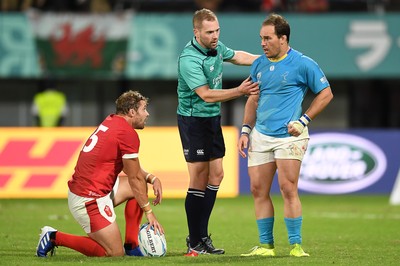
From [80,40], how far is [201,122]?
1117 cm

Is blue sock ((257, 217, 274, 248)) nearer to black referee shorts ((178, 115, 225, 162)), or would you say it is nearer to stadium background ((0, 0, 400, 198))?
black referee shorts ((178, 115, 225, 162))

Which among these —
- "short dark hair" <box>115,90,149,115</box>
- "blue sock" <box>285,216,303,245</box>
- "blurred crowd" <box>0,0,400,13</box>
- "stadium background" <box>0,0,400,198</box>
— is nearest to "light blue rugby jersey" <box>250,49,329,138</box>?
"blue sock" <box>285,216,303,245</box>

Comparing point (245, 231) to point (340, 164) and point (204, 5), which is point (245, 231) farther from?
point (204, 5)

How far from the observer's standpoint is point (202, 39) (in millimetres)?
9797

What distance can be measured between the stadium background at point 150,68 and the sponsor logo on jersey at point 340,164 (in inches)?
1.0

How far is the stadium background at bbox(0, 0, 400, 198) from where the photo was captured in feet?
59.4

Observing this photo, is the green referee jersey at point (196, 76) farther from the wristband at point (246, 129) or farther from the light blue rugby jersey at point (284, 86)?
the light blue rugby jersey at point (284, 86)

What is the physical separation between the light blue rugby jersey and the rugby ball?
136cm

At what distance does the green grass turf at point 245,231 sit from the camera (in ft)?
30.7

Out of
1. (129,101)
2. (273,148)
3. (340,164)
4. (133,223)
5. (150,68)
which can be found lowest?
(340,164)

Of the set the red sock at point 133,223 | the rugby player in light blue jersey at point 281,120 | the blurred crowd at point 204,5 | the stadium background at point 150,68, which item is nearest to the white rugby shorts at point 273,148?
the rugby player in light blue jersey at point 281,120

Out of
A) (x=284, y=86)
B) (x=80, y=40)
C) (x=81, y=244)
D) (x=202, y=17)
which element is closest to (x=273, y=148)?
(x=284, y=86)

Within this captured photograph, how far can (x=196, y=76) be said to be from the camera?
970 cm

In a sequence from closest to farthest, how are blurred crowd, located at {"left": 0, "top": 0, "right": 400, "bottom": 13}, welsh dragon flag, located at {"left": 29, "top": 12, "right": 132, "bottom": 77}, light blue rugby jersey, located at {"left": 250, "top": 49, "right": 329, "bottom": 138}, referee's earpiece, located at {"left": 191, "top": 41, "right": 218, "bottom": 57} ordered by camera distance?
light blue rugby jersey, located at {"left": 250, "top": 49, "right": 329, "bottom": 138} → referee's earpiece, located at {"left": 191, "top": 41, "right": 218, "bottom": 57} → welsh dragon flag, located at {"left": 29, "top": 12, "right": 132, "bottom": 77} → blurred crowd, located at {"left": 0, "top": 0, "right": 400, "bottom": 13}
